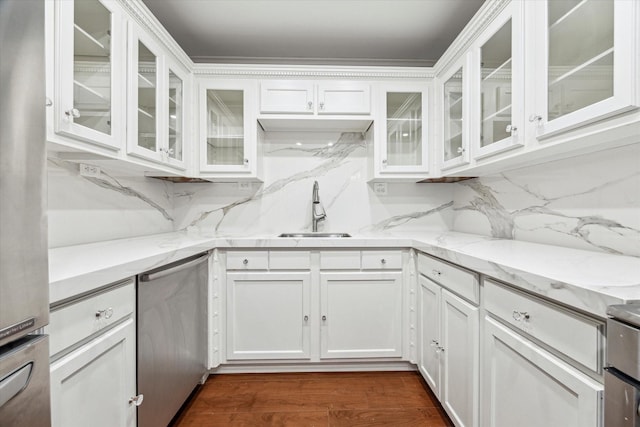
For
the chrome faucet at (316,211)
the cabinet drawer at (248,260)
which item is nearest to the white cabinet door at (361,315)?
the cabinet drawer at (248,260)

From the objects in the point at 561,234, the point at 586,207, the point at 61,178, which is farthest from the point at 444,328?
the point at 61,178

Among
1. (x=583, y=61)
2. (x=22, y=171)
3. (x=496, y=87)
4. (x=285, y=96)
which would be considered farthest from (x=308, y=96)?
(x=22, y=171)

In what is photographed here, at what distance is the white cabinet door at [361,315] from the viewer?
179cm

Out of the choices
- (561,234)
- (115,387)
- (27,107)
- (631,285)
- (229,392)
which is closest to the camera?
(27,107)

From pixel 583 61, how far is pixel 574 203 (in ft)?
2.09

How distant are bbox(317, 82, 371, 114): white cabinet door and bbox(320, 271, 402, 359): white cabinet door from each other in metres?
1.13

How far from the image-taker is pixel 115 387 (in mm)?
969

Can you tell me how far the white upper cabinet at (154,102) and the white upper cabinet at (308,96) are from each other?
55cm

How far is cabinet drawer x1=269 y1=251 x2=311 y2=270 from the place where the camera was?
177cm

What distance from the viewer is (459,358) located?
125 cm

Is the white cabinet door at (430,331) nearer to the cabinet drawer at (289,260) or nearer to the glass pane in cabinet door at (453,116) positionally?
the cabinet drawer at (289,260)

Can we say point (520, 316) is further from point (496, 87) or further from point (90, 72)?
point (90, 72)

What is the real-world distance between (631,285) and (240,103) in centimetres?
208

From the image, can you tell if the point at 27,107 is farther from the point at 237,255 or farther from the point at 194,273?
the point at 237,255
